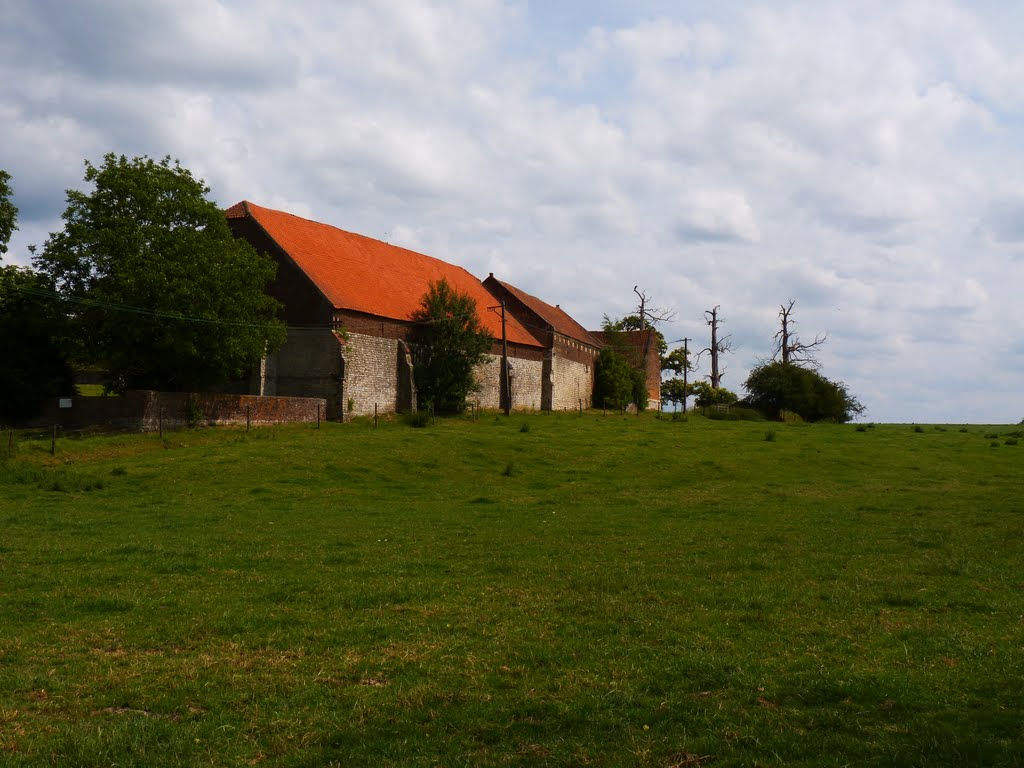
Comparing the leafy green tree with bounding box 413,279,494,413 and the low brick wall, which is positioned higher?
the leafy green tree with bounding box 413,279,494,413

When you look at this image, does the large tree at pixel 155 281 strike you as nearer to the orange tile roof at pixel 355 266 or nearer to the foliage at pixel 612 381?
the orange tile roof at pixel 355 266

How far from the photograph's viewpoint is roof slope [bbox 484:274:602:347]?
64688mm

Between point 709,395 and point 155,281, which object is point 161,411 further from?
point 709,395

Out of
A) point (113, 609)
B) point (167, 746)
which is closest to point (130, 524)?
point (113, 609)

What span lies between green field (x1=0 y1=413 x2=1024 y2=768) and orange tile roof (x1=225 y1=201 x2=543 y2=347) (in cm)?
2373

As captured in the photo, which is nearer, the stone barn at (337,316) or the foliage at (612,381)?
the stone barn at (337,316)

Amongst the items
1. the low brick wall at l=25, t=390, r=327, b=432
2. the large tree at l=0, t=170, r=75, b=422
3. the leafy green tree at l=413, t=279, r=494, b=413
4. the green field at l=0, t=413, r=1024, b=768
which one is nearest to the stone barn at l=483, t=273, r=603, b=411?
the leafy green tree at l=413, t=279, r=494, b=413

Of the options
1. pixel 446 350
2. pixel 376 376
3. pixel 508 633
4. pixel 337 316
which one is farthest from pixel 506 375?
pixel 508 633

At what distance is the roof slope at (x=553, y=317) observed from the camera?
2547 inches

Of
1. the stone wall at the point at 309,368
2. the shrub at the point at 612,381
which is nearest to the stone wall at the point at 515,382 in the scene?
the stone wall at the point at 309,368

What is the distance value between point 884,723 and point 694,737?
1.46 metres

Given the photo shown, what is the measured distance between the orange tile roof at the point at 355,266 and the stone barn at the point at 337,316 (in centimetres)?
9

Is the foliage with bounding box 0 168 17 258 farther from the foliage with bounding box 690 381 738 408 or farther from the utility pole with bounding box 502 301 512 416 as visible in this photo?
the foliage with bounding box 690 381 738 408

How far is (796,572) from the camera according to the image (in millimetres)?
11883
